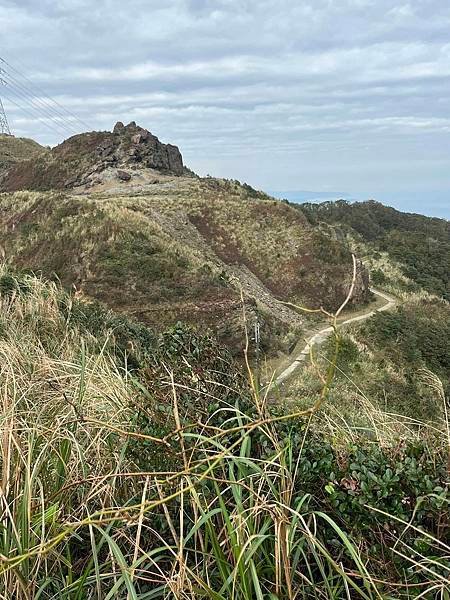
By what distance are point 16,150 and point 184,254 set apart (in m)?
55.5

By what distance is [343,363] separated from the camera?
55.8 feet

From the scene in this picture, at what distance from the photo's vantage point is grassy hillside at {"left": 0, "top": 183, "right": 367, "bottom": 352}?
60.1 ft

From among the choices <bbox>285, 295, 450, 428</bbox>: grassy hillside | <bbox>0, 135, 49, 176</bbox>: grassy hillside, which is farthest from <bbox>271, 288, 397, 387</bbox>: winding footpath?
<bbox>0, 135, 49, 176</bbox>: grassy hillside

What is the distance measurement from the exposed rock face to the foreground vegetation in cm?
4030

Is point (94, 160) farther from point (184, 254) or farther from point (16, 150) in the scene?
point (16, 150)

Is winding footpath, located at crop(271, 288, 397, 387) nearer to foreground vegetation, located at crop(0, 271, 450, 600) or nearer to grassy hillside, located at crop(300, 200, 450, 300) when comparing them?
grassy hillside, located at crop(300, 200, 450, 300)

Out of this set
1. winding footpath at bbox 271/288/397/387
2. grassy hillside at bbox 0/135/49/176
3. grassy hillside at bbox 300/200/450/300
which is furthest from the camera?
grassy hillside at bbox 0/135/49/176

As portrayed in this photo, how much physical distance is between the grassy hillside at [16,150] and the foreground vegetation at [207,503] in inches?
2345

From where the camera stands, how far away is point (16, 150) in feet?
228

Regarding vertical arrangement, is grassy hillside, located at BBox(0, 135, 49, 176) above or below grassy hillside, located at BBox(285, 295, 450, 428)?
above

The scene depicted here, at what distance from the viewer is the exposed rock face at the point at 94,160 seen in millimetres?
43969

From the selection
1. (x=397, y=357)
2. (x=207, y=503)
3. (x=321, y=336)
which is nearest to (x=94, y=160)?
(x=321, y=336)

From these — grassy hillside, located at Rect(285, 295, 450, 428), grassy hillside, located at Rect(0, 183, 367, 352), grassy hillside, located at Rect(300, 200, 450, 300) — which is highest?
grassy hillside, located at Rect(300, 200, 450, 300)

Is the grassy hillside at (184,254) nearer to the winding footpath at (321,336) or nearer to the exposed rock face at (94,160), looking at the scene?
the winding footpath at (321,336)
